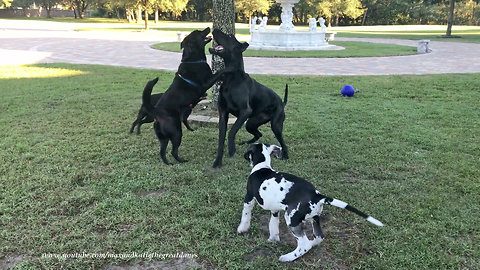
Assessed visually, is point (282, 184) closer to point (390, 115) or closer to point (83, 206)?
point (83, 206)

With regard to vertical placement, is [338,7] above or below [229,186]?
above

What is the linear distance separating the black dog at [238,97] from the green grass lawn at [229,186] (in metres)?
0.55

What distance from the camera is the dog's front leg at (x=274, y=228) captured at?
2.76 m

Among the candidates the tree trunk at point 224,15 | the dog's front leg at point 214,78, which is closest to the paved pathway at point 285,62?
the tree trunk at point 224,15

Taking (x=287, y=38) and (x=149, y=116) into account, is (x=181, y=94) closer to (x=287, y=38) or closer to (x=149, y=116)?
(x=149, y=116)

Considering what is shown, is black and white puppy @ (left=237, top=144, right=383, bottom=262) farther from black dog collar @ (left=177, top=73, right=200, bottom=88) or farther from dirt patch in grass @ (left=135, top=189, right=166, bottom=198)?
black dog collar @ (left=177, top=73, right=200, bottom=88)

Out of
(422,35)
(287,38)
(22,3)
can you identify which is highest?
(22,3)

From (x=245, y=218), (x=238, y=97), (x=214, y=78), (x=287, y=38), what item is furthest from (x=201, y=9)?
(x=245, y=218)

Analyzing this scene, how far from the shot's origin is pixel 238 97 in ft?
12.8

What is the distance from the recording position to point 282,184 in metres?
2.62

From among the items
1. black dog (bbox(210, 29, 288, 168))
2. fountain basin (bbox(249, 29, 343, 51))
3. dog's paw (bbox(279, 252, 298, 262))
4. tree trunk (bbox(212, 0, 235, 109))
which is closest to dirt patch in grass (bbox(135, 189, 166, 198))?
black dog (bbox(210, 29, 288, 168))

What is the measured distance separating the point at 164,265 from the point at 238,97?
1.92 m

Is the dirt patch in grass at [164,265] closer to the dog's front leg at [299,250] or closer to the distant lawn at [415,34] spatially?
the dog's front leg at [299,250]

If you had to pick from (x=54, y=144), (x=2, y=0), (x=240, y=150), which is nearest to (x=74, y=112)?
(x=54, y=144)
